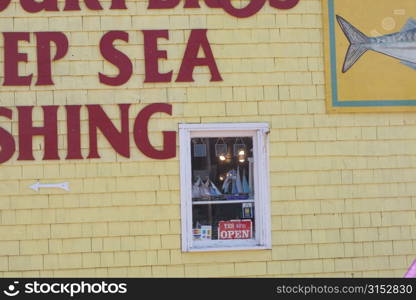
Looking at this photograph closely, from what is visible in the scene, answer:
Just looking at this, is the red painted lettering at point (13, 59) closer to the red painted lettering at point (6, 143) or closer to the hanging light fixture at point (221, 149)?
the red painted lettering at point (6, 143)

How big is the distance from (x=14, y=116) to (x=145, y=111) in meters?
1.38

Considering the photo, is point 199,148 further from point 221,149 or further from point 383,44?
point 383,44

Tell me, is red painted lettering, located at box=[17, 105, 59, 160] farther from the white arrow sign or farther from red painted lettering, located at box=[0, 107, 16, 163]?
the white arrow sign

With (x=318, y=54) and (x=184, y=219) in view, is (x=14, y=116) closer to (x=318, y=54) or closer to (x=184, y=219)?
(x=184, y=219)

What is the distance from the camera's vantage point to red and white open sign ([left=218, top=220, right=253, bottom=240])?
7.86 metres

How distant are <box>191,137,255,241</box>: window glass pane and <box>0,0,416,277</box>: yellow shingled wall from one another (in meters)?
0.27

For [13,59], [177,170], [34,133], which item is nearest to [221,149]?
[177,170]

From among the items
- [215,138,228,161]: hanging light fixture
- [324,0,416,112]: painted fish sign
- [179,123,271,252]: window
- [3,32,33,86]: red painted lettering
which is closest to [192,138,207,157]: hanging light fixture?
[179,123,271,252]: window

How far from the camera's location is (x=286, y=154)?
7746 millimetres

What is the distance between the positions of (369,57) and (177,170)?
7.99 feet

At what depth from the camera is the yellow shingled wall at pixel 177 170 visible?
24.7 ft

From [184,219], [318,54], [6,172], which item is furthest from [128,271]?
[318,54]

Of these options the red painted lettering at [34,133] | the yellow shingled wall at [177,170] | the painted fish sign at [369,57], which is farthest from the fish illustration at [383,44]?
the red painted lettering at [34,133]

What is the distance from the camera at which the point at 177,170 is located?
25.1ft
